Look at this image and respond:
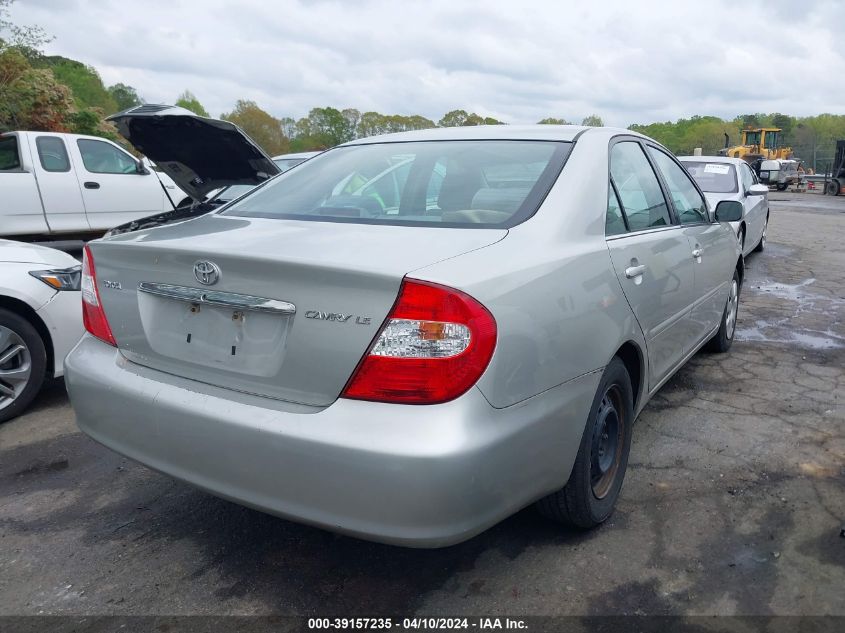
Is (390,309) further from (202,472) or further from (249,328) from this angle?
(202,472)

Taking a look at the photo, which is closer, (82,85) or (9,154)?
(9,154)

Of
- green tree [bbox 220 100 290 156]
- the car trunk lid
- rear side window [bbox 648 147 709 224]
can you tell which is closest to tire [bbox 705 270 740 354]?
rear side window [bbox 648 147 709 224]

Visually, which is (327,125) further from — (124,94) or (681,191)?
(681,191)

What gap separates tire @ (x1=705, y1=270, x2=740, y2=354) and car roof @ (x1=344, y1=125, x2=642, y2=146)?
6.43ft

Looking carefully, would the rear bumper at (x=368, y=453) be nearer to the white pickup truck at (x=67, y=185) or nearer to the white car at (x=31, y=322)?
the white car at (x=31, y=322)

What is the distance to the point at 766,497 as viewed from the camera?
111 inches

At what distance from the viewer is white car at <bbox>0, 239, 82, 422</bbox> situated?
12.1ft

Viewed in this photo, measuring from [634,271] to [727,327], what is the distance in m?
2.62

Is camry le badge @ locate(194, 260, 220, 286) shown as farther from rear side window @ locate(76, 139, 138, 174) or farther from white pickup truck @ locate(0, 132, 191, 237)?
rear side window @ locate(76, 139, 138, 174)

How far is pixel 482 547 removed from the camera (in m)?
2.48

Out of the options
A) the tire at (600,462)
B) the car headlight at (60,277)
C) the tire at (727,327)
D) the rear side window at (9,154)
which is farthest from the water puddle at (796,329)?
the rear side window at (9,154)

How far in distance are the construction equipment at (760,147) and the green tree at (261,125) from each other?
68966 mm

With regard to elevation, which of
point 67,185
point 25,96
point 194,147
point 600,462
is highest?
point 25,96

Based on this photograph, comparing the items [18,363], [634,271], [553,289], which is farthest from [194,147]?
[553,289]
